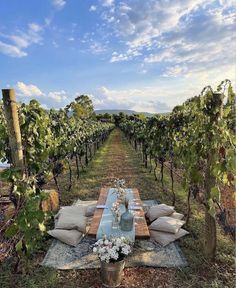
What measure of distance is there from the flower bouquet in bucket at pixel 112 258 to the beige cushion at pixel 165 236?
1245 mm

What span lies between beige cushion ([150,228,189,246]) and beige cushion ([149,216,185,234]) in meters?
0.07

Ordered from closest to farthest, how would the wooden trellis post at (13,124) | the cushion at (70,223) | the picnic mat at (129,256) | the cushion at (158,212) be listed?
the wooden trellis post at (13,124), the picnic mat at (129,256), the cushion at (70,223), the cushion at (158,212)

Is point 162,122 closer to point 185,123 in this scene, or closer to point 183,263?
point 185,123

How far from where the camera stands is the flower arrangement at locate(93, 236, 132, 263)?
11.4 ft

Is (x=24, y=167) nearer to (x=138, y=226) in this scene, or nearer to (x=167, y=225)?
(x=138, y=226)

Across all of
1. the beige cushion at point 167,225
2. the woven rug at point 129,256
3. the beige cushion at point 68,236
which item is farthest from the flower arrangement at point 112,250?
the beige cushion at point 167,225

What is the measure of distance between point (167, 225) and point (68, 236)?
1719 millimetres

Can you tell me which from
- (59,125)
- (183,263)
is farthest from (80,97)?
(183,263)

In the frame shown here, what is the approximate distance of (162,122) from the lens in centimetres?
802

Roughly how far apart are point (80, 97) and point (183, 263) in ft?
230

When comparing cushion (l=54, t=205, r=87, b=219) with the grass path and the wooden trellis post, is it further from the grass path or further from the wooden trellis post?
the wooden trellis post

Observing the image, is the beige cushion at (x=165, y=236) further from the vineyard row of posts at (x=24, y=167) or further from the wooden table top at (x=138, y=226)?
the vineyard row of posts at (x=24, y=167)

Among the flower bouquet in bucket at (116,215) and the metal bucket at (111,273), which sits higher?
the flower bouquet in bucket at (116,215)

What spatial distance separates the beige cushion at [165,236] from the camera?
4680 millimetres
